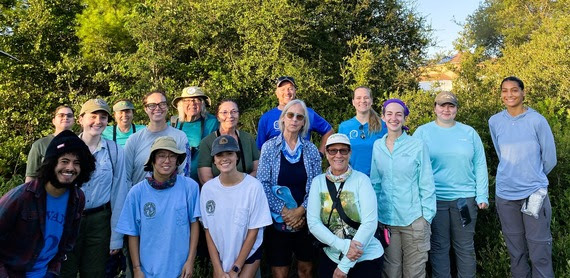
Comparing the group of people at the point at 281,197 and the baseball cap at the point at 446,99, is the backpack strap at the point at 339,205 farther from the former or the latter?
the baseball cap at the point at 446,99

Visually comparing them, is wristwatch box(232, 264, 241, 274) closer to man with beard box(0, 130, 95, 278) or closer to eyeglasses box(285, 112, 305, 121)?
man with beard box(0, 130, 95, 278)

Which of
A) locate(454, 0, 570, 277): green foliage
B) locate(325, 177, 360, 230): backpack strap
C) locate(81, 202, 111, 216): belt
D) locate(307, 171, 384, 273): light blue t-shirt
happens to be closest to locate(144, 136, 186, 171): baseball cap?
locate(81, 202, 111, 216): belt

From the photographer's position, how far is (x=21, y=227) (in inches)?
108

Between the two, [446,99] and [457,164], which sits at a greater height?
[446,99]

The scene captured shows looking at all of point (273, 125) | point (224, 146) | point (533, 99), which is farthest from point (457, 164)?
point (533, 99)

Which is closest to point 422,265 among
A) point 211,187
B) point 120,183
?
point 211,187

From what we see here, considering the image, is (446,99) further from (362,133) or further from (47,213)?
(47,213)

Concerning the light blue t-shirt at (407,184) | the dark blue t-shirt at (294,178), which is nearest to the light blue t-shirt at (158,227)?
the dark blue t-shirt at (294,178)

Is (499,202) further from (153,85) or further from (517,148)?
(153,85)

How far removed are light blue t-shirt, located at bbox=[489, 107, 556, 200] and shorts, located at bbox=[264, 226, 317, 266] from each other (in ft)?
7.11

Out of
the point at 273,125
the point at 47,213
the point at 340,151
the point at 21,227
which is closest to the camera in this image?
the point at 21,227

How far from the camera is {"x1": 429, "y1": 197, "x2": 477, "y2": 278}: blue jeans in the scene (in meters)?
4.14

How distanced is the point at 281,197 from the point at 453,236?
6.07ft

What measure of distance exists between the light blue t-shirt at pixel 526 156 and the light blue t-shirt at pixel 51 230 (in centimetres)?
415
